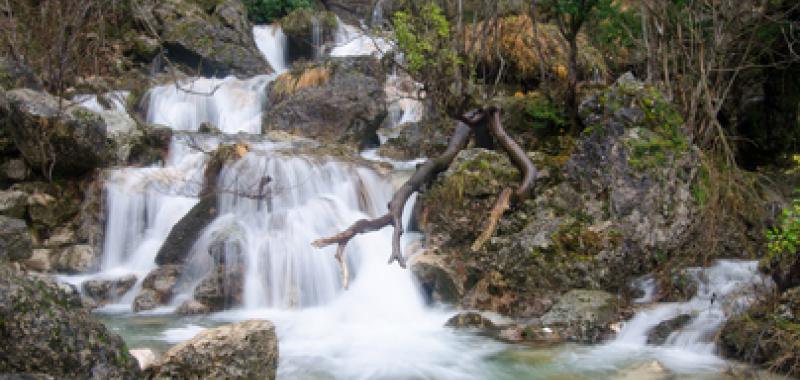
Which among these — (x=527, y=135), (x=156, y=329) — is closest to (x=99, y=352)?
(x=156, y=329)

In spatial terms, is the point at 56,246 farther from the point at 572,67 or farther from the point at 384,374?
the point at 572,67

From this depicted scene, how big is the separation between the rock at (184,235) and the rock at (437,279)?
10.3 ft

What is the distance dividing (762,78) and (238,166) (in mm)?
8264

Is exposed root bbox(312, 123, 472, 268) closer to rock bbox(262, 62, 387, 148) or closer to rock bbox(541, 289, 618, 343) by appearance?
rock bbox(541, 289, 618, 343)

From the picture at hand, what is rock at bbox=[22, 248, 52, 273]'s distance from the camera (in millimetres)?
8822

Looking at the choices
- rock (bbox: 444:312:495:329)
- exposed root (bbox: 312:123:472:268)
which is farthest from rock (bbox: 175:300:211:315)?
rock (bbox: 444:312:495:329)

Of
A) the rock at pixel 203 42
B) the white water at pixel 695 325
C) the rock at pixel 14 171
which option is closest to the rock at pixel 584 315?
the white water at pixel 695 325

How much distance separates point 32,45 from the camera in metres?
12.6

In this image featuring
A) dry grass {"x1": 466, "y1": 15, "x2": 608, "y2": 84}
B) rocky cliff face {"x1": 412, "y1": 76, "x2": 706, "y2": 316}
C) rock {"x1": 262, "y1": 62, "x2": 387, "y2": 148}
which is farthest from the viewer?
rock {"x1": 262, "y1": 62, "x2": 387, "y2": 148}

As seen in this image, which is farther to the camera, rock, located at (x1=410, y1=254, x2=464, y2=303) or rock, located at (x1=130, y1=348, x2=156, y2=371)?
rock, located at (x1=410, y1=254, x2=464, y2=303)

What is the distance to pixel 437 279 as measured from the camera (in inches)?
315

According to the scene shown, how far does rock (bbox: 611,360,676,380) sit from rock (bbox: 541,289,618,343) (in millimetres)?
745

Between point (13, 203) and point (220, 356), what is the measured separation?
265 inches

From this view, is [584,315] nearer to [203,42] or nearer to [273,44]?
[203,42]
